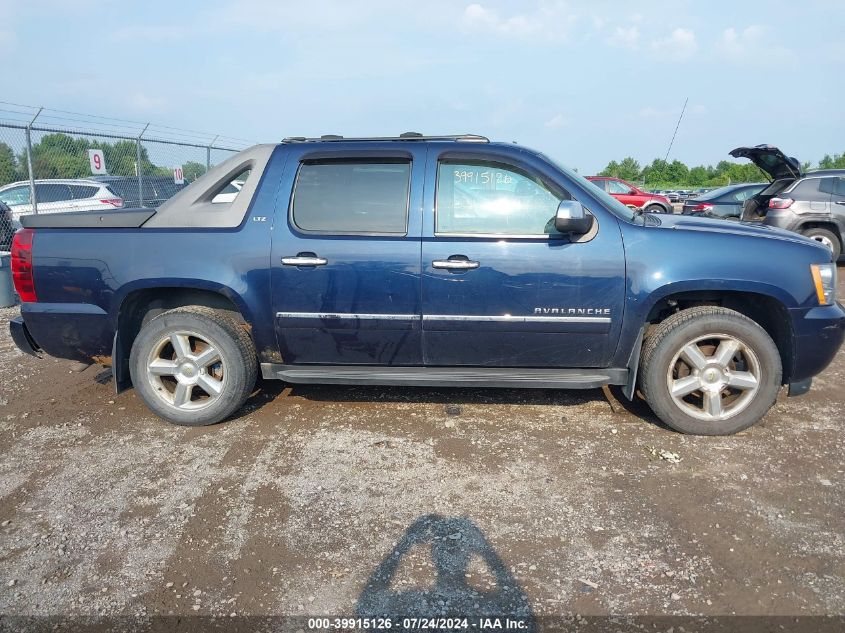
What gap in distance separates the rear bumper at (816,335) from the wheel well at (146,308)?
3.42 meters

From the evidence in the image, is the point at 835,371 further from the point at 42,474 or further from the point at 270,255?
the point at 42,474

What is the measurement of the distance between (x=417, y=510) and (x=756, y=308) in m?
2.54

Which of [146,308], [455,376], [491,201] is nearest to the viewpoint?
[491,201]

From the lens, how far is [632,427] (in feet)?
11.9

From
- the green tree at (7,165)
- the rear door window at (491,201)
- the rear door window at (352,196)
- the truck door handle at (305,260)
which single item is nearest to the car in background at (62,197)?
the green tree at (7,165)

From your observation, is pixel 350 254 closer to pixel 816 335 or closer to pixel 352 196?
pixel 352 196

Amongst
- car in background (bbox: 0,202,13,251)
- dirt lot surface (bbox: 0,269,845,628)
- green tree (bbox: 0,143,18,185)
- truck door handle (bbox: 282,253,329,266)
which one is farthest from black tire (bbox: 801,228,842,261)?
car in background (bbox: 0,202,13,251)

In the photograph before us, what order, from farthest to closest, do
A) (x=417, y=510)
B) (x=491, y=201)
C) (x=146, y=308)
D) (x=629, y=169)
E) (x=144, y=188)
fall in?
(x=629, y=169) < (x=144, y=188) < (x=146, y=308) < (x=491, y=201) < (x=417, y=510)

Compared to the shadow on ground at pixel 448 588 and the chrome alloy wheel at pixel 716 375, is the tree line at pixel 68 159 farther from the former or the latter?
the chrome alloy wheel at pixel 716 375

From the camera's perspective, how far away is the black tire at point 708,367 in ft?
11.0

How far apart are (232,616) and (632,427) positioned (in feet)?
8.52

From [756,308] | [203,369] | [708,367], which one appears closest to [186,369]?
[203,369]

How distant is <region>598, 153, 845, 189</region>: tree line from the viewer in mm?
46938

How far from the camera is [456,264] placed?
132 inches
